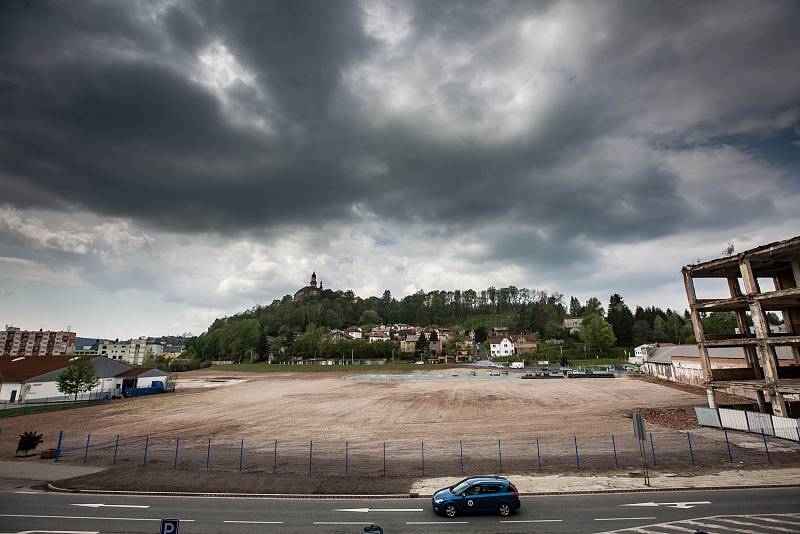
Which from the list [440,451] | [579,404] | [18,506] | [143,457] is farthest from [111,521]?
[579,404]

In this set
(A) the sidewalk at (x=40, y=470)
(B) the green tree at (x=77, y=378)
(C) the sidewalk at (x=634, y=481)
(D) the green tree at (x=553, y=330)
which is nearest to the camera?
(C) the sidewalk at (x=634, y=481)

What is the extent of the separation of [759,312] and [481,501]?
111 ft

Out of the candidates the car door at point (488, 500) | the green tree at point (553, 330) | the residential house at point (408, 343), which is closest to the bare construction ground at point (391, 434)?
the car door at point (488, 500)

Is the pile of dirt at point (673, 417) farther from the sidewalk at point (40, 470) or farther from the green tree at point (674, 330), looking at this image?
the green tree at point (674, 330)

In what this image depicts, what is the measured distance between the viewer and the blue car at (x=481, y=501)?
54.0 ft

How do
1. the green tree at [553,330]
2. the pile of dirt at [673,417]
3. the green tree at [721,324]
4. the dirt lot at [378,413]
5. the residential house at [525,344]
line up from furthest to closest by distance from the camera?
the green tree at [553,330], the residential house at [525,344], the green tree at [721,324], the dirt lot at [378,413], the pile of dirt at [673,417]

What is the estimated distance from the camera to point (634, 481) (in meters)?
20.6

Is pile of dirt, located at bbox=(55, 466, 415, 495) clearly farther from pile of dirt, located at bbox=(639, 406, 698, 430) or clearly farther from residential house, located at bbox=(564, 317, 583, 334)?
residential house, located at bbox=(564, 317, 583, 334)

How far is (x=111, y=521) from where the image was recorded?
1612 cm

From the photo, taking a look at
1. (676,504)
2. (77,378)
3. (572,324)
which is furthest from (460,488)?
(572,324)

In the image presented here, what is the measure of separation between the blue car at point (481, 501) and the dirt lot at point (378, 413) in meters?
16.2

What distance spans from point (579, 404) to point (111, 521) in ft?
157

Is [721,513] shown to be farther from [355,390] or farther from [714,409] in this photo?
[355,390]

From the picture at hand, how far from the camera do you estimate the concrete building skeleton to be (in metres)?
32.1
